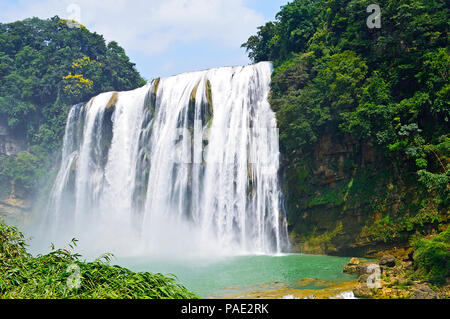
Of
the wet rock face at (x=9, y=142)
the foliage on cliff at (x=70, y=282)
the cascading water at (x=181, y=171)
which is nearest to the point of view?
the foliage on cliff at (x=70, y=282)

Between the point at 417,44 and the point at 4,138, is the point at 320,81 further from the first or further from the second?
the point at 4,138

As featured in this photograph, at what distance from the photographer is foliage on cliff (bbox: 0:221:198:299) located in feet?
17.8

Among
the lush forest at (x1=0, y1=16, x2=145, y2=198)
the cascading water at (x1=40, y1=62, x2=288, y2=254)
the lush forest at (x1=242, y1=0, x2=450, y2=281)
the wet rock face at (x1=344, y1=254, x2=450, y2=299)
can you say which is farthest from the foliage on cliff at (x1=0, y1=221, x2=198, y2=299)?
the lush forest at (x1=0, y1=16, x2=145, y2=198)

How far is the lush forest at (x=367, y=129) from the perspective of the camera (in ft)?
44.5

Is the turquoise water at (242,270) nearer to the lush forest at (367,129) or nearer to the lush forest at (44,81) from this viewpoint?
the lush forest at (367,129)

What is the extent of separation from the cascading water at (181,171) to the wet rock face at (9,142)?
9524mm

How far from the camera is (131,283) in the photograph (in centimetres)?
579

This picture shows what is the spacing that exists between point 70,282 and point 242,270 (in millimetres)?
8264

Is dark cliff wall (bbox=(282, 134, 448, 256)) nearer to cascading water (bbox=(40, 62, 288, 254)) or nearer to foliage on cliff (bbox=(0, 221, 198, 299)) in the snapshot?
cascading water (bbox=(40, 62, 288, 254))

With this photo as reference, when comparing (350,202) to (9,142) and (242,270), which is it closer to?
(242,270)

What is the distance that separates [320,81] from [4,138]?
1087 inches

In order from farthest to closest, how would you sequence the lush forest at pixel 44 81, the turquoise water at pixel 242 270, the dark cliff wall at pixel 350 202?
the lush forest at pixel 44 81 → the dark cliff wall at pixel 350 202 → the turquoise water at pixel 242 270

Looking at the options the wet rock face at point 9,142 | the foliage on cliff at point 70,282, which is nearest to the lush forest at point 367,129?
the foliage on cliff at point 70,282
